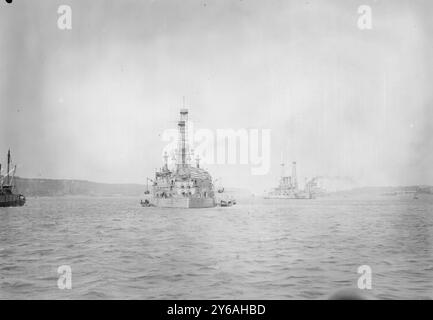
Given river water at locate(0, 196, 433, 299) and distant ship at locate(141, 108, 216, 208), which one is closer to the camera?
river water at locate(0, 196, 433, 299)

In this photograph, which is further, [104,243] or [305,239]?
[305,239]

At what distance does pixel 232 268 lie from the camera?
11562mm

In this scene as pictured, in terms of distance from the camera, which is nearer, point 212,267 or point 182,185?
point 212,267

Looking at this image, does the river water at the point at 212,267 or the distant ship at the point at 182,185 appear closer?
the river water at the point at 212,267
